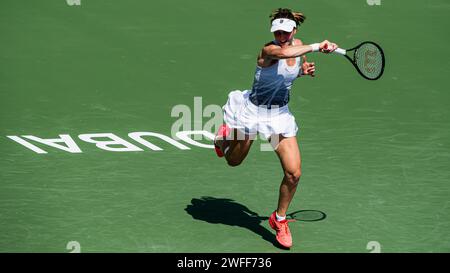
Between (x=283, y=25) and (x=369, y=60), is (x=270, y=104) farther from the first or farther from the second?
(x=369, y=60)

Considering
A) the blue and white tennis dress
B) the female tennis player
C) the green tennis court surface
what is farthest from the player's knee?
the green tennis court surface

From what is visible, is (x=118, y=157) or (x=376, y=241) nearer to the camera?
(x=376, y=241)

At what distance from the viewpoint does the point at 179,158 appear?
12992 mm

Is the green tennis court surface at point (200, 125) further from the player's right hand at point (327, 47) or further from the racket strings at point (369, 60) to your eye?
the player's right hand at point (327, 47)

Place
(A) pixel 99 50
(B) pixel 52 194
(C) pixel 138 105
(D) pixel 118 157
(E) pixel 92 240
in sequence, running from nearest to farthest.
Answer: (E) pixel 92 240, (B) pixel 52 194, (D) pixel 118 157, (C) pixel 138 105, (A) pixel 99 50

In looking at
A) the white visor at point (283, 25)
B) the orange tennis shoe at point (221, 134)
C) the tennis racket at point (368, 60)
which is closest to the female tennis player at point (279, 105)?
the white visor at point (283, 25)

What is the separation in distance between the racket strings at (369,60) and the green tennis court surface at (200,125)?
157 centimetres

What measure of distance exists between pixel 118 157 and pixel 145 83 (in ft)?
9.16

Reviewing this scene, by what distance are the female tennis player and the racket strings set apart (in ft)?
1.87

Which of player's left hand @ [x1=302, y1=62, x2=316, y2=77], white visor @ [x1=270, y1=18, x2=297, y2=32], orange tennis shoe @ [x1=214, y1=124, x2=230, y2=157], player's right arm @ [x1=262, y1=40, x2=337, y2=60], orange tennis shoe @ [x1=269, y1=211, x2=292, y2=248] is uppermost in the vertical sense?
white visor @ [x1=270, y1=18, x2=297, y2=32]

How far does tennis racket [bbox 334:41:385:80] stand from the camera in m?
10.8

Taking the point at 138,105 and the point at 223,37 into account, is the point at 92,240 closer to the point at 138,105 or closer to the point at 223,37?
the point at 138,105

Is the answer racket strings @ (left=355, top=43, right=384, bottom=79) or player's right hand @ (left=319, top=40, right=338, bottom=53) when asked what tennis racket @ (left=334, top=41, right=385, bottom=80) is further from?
player's right hand @ (left=319, top=40, right=338, bottom=53)

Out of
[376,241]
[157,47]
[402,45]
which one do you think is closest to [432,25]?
[402,45]
